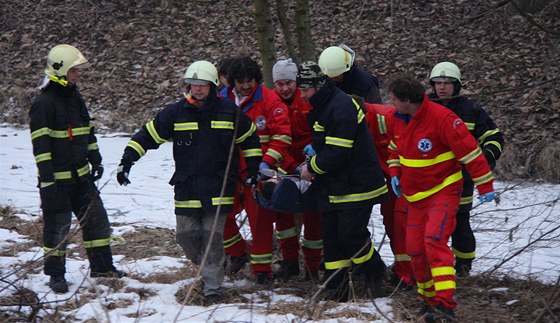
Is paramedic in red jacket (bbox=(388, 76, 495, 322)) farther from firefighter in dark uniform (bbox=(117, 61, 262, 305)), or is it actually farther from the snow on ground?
firefighter in dark uniform (bbox=(117, 61, 262, 305))

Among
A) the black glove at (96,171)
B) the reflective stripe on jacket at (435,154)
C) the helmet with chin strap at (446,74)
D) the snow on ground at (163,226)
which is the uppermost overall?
the helmet with chin strap at (446,74)

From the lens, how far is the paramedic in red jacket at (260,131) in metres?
6.48

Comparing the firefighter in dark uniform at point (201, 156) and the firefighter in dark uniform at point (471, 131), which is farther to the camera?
the firefighter in dark uniform at point (471, 131)

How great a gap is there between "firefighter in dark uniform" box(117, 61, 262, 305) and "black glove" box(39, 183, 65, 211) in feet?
2.31

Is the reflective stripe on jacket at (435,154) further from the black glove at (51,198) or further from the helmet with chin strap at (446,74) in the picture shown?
the black glove at (51,198)

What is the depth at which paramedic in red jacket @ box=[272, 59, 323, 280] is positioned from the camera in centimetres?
656

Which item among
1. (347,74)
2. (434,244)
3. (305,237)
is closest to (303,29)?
(347,74)

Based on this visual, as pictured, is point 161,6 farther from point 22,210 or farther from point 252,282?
point 252,282

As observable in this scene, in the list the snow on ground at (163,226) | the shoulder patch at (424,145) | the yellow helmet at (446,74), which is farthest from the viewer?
the yellow helmet at (446,74)

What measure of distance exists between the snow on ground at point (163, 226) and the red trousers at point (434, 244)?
400 millimetres

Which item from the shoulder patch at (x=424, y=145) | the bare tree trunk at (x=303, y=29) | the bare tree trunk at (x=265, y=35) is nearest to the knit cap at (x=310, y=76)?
the shoulder patch at (x=424, y=145)

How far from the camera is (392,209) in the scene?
665cm

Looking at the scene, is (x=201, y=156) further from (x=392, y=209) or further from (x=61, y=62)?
(x=392, y=209)

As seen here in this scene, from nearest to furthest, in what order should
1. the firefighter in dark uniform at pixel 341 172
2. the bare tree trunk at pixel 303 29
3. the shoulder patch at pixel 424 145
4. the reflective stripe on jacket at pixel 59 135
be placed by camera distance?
1. the shoulder patch at pixel 424 145
2. the firefighter in dark uniform at pixel 341 172
3. the reflective stripe on jacket at pixel 59 135
4. the bare tree trunk at pixel 303 29
